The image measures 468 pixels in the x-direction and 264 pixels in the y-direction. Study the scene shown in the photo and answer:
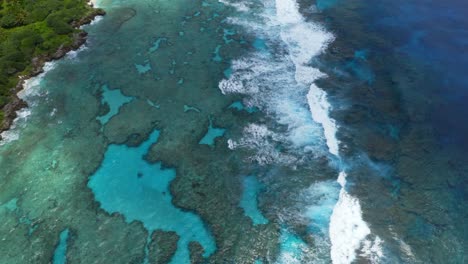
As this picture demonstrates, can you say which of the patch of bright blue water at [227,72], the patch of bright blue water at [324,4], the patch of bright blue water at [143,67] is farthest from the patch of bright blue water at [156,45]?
the patch of bright blue water at [324,4]

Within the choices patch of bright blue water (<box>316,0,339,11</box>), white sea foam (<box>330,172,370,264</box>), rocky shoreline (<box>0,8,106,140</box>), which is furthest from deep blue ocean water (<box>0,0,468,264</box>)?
patch of bright blue water (<box>316,0,339,11</box>)

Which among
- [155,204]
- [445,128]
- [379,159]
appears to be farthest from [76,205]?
[445,128]

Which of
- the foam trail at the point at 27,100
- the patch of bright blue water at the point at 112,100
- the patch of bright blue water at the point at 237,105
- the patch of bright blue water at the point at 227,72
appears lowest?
the foam trail at the point at 27,100

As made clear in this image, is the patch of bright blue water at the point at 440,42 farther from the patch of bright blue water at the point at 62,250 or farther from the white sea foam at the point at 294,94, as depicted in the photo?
the patch of bright blue water at the point at 62,250

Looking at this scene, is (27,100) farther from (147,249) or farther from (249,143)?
(249,143)

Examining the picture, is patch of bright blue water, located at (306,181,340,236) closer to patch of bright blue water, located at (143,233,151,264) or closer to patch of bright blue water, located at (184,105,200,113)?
patch of bright blue water, located at (143,233,151,264)
